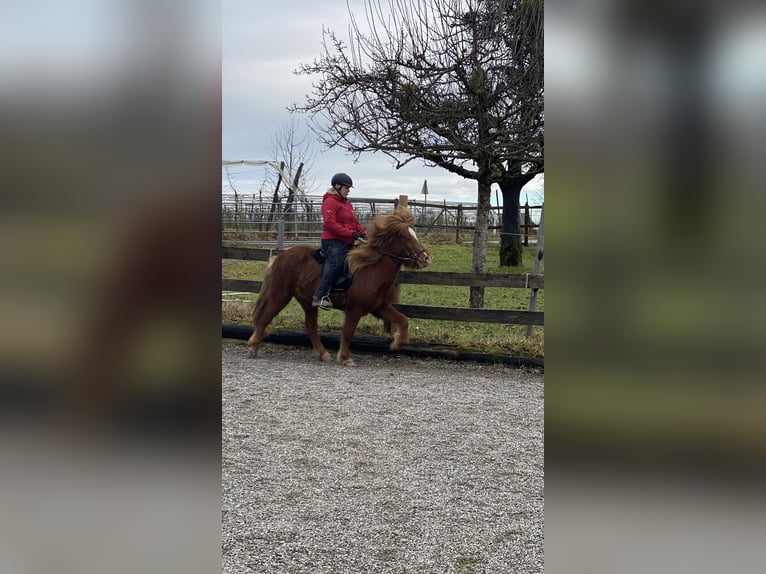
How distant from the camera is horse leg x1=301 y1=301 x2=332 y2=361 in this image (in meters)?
7.31

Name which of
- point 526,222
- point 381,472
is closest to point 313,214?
point 526,222

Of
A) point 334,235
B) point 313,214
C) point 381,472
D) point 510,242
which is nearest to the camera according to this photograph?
point 381,472

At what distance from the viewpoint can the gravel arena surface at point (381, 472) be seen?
2.87 metres

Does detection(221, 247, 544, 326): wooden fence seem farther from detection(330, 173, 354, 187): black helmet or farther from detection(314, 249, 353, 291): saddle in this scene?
detection(330, 173, 354, 187): black helmet

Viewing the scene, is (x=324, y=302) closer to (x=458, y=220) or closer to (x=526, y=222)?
Result: (x=458, y=220)

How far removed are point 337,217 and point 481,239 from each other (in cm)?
279

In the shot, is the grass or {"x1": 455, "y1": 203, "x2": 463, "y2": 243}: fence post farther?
{"x1": 455, "y1": 203, "x2": 463, "y2": 243}: fence post

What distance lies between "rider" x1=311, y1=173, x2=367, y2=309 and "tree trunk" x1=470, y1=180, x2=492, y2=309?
8.30ft

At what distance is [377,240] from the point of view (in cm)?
683

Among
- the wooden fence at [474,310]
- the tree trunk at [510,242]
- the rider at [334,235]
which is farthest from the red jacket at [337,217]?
the tree trunk at [510,242]

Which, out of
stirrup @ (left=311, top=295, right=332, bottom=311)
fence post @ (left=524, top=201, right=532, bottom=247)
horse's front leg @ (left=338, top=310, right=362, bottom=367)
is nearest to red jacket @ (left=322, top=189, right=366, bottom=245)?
stirrup @ (left=311, top=295, right=332, bottom=311)
